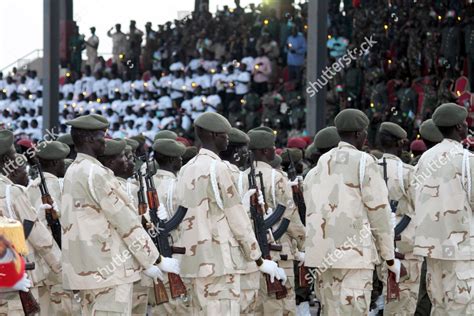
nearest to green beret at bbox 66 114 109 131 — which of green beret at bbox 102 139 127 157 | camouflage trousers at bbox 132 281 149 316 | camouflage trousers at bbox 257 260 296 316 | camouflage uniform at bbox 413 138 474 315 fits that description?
green beret at bbox 102 139 127 157

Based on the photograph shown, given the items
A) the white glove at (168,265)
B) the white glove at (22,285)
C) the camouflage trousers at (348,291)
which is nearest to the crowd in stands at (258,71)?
the camouflage trousers at (348,291)

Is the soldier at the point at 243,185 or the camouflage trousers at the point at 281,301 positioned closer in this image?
the soldier at the point at 243,185

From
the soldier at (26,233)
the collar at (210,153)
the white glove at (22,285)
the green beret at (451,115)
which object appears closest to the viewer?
the white glove at (22,285)

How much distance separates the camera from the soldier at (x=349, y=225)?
8.44 meters

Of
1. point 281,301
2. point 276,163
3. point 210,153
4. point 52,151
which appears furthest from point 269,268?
point 276,163

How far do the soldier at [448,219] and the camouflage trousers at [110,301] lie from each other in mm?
2528

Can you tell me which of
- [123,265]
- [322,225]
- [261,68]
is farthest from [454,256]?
[261,68]

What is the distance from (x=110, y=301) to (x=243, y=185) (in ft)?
7.11

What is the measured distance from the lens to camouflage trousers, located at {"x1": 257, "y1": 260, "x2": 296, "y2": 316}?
10391 mm

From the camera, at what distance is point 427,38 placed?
21516mm

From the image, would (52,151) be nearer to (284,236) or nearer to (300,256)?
(284,236)

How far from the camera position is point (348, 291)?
8469mm

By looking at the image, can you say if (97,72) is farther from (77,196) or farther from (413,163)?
(77,196)

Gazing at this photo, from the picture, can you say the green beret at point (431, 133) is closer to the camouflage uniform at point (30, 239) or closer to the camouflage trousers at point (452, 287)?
the camouflage trousers at point (452, 287)
